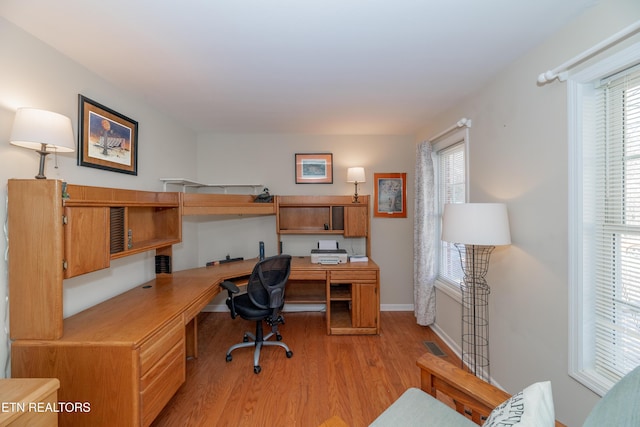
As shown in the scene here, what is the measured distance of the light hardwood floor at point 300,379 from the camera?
5.79ft

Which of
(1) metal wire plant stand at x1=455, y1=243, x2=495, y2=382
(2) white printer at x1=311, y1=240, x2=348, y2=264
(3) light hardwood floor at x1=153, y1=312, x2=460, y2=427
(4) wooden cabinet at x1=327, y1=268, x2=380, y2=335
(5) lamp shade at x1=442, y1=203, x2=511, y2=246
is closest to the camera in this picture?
(5) lamp shade at x1=442, y1=203, x2=511, y2=246

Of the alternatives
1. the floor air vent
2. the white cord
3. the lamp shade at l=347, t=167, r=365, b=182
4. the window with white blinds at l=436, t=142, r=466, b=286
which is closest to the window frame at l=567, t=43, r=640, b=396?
the window with white blinds at l=436, t=142, r=466, b=286

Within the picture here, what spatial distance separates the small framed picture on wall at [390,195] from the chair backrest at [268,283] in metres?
1.68

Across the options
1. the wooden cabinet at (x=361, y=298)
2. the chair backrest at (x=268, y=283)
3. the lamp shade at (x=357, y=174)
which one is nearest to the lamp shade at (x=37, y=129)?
the chair backrest at (x=268, y=283)

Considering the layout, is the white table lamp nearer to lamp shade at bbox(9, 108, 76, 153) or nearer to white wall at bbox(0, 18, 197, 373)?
lamp shade at bbox(9, 108, 76, 153)

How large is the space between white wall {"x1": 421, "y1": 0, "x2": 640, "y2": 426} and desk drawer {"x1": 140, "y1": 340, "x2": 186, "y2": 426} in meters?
2.38

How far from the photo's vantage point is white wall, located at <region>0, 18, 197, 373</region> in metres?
1.35

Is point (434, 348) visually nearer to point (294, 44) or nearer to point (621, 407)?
point (621, 407)

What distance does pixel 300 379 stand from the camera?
2125 mm

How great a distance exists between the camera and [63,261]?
4.44 feet

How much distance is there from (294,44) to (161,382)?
2262mm

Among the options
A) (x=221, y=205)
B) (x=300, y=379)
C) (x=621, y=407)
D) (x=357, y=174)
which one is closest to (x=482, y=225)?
(x=621, y=407)

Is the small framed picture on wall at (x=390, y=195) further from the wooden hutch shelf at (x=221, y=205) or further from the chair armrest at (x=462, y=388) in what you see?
the chair armrest at (x=462, y=388)

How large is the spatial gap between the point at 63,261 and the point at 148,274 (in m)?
1.21
